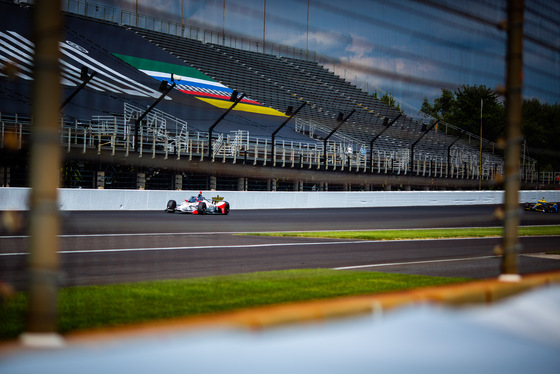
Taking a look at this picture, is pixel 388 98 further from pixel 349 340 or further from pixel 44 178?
pixel 44 178

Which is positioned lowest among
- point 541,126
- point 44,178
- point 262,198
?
point 262,198

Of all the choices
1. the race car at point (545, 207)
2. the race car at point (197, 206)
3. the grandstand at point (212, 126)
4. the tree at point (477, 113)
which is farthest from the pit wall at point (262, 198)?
the tree at point (477, 113)

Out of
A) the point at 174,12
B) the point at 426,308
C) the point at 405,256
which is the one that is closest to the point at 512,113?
the point at 426,308

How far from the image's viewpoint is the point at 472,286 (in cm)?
477

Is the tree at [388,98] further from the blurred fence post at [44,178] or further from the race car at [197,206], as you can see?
the blurred fence post at [44,178]

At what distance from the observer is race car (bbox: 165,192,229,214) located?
22.0 meters

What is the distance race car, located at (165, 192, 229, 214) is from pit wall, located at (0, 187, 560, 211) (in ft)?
5.31

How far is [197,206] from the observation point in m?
22.0

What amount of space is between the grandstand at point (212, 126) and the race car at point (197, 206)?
2772 mm

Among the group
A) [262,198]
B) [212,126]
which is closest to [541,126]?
[212,126]

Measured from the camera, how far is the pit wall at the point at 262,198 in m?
20.7

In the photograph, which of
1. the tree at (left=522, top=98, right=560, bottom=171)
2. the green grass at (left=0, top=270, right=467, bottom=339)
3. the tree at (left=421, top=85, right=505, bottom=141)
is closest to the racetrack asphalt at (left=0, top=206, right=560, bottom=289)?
the green grass at (left=0, top=270, right=467, bottom=339)

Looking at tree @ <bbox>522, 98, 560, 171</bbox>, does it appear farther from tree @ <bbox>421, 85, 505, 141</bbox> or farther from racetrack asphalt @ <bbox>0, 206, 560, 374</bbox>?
racetrack asphalt @ <bbox>0, 206, 560, 374</bbox>

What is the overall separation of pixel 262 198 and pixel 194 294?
20.3 meters
